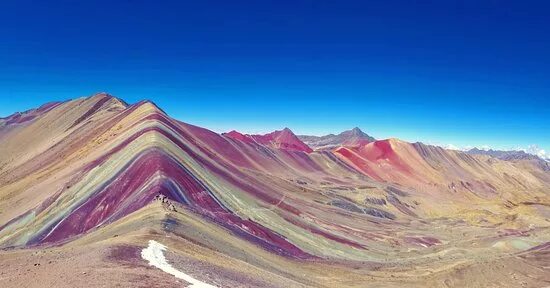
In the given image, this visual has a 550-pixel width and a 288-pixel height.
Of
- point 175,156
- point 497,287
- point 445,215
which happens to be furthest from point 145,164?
point 445,215

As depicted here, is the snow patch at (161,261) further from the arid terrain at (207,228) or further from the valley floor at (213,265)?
the valley floor at (213,265)

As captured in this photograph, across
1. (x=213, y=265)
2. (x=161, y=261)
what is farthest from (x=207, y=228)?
(x=161, y=261)

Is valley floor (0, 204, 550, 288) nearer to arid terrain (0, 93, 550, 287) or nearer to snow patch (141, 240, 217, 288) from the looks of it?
arid terrain (0, 93, 550, 287)

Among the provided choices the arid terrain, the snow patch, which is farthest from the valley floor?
the snow patch

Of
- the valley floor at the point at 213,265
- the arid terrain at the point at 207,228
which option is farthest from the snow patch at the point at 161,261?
the valley floor at the point at 213,265

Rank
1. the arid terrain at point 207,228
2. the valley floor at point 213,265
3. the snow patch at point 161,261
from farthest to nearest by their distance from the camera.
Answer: the arid terrain at point 207,228
the snow patch at point 161,261
the valley floor at point 213,265

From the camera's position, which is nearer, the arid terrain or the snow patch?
the snow patch

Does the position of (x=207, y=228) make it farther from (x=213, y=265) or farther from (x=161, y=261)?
(x=161, y=261)
